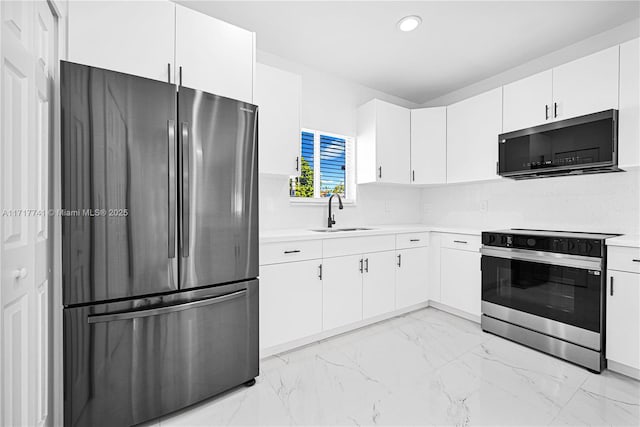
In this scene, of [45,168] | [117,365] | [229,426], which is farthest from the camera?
[229,426]

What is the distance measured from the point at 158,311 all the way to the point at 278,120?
1.70 metres

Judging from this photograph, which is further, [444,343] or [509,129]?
[509,129]

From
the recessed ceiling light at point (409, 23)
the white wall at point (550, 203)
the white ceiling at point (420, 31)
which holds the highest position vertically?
the white ceiling at point (420, 31)

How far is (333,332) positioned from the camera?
8.65 ft

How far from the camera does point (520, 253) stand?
2484mm

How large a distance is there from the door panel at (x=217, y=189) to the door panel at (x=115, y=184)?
0.09 metres

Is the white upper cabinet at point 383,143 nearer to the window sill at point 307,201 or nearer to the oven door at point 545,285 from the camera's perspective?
the window sill at point 307,201

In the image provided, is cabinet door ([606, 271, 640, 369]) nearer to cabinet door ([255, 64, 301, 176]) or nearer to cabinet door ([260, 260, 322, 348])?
cabinet door ([260, 260, 322, 348])

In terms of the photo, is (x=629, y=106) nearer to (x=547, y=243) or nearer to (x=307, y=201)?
(x=547, y=243)

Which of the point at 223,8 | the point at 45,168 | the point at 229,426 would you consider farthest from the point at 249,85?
the point at 229,426

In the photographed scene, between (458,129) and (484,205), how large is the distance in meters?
0.89

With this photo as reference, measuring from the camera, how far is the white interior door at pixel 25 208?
3.17 feet

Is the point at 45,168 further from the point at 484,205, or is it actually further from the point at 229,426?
the point at 484,205

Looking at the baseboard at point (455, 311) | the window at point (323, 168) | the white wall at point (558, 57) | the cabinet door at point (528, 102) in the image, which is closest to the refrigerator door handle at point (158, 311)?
the window at point (323, 168)
